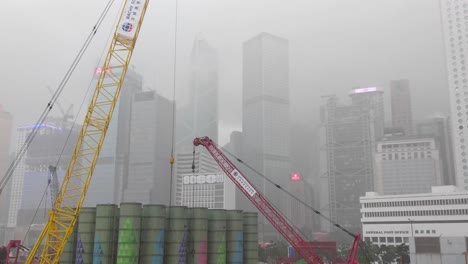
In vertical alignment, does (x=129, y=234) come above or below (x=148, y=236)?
above

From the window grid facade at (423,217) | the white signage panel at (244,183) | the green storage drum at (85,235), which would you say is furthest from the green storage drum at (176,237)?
the window grid facade at (423,217)

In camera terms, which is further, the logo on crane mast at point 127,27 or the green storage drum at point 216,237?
the logo on crane mast at point 127,27

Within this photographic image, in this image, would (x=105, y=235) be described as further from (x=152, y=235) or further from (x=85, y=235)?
(x=152, y=235)

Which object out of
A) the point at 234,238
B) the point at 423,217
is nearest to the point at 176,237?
the point at 234,238

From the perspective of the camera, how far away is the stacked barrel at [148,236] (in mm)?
56000

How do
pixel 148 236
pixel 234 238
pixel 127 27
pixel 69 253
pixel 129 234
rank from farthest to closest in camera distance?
pixel 234 238
pixel 127 27
pixel 69 253
pixel 148 236
pixel 129 234

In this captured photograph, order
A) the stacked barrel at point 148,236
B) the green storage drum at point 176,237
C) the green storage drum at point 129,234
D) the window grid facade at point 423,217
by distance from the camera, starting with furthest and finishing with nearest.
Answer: the window grid facade at point 423,217, the green storage drum at point 176,237, the stacked barrel at point 148,236, the green storage drum at point 129,234

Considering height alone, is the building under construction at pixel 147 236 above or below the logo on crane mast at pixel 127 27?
below

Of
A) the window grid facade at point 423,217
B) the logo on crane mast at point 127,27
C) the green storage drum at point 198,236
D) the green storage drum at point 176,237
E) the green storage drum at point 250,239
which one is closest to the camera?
the green storage drum at point 176,237

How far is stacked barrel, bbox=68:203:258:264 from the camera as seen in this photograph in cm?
5600

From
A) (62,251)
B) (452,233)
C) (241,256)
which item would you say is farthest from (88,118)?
(452,233)

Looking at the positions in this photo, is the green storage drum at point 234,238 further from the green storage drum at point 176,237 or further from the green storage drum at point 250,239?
the green storage drum at point 176,237

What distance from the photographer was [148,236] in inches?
2239

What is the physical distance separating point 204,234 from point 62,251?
18.6 meters
